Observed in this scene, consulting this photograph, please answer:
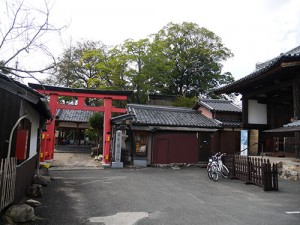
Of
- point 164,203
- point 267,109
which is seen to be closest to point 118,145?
point 164,203

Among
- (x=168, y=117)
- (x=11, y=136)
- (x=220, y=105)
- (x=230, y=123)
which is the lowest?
(x=11, y=136)

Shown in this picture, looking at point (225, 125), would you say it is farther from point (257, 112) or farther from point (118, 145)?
point (118, 145)

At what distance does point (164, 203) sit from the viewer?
8.25 m

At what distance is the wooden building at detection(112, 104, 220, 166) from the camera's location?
63.5 ft


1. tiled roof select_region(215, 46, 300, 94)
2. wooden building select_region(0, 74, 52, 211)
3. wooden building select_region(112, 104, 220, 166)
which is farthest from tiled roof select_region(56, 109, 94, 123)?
wooden building select_region(0, 74, 52, 211)

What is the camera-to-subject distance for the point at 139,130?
19359mm

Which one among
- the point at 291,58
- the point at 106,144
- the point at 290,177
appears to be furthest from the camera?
the point at 106,144

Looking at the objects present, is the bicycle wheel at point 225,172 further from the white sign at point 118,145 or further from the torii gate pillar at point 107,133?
the torii gate pillar at point 107,133

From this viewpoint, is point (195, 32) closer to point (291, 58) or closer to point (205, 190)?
point (291, 58)

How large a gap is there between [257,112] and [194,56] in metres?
21.4

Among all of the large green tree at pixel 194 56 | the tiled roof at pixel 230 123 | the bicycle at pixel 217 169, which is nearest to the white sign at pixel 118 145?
the bicycle at pixel 217 169

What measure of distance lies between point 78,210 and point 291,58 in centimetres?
1084

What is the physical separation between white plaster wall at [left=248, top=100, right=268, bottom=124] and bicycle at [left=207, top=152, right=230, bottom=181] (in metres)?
5.95

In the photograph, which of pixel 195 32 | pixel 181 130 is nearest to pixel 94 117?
pixel 181 130
